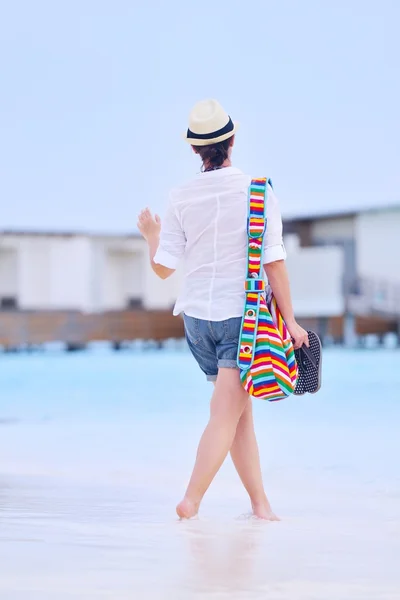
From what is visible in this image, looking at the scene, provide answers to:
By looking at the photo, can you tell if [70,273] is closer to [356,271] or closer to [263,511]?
[356,271]

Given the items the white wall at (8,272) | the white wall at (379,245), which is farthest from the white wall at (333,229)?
the white wall at (8,272)

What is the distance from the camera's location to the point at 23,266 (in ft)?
72.7

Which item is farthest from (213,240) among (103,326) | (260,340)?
(103,326)

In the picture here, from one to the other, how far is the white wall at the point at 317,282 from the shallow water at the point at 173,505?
1374 cm

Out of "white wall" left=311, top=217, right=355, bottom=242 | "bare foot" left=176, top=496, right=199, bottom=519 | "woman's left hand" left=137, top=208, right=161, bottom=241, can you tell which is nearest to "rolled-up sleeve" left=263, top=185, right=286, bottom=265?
"woman's left hand" left=137, top=208, right=161, bottom=241

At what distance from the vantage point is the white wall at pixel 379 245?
70.8ft

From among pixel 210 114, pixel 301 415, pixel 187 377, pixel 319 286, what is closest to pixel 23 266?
pixel 319 286

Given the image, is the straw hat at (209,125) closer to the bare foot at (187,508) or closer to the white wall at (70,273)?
the bare foot at (187,508)

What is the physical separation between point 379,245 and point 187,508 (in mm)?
19216

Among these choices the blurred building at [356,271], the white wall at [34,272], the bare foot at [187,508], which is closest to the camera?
the bare foot at [187,508]

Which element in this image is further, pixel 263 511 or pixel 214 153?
pixel 263 511

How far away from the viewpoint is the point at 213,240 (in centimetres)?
300

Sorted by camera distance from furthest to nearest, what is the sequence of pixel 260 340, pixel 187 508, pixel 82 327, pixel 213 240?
1. pixel 82 327
2. pixel 187 508
3. pixel 213 240
4. pixel 260 340

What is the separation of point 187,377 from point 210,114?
1007 centimetres
